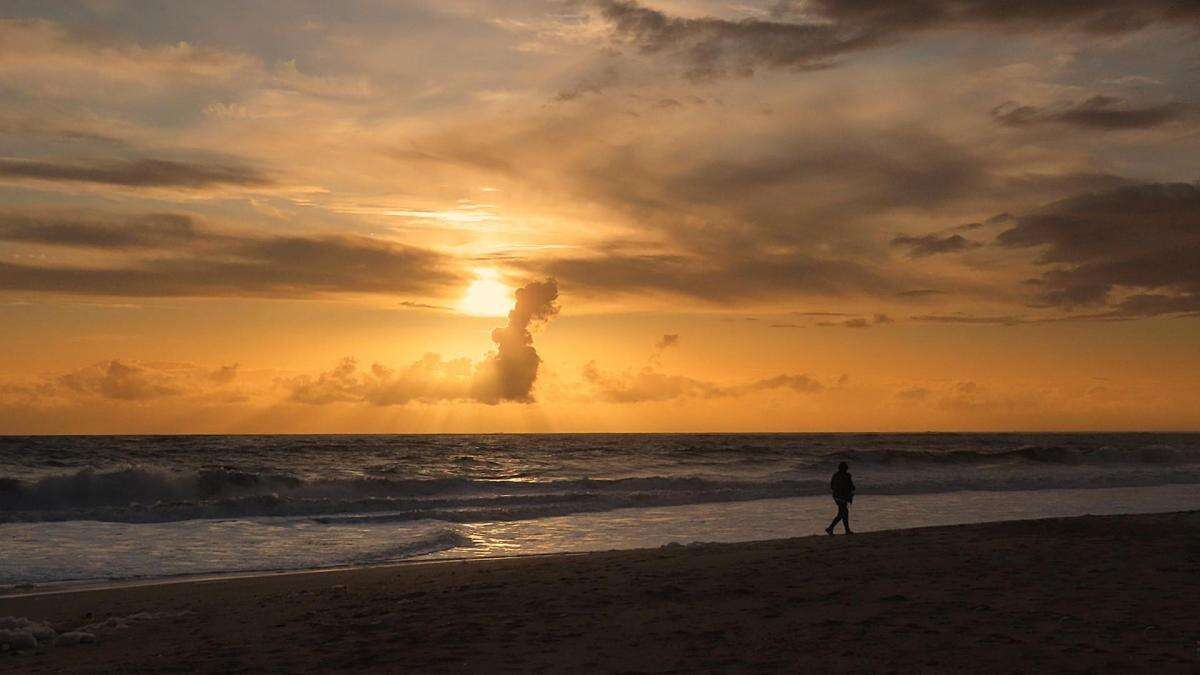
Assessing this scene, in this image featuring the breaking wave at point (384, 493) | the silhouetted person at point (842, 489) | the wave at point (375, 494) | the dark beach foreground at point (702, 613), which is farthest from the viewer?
the breaking wave at point (384, 493)

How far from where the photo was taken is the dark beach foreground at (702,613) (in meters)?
9.45

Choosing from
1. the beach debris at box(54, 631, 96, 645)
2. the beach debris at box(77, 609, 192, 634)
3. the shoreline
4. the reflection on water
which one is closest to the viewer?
the beach debris at box(54, 631, 96, 645)

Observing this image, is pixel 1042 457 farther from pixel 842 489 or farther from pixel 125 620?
pixel 125 620

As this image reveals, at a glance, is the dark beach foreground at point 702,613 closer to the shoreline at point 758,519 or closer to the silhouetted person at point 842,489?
the shoreline at point 758,519

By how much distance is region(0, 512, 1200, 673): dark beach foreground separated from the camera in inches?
372

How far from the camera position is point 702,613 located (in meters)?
11.5

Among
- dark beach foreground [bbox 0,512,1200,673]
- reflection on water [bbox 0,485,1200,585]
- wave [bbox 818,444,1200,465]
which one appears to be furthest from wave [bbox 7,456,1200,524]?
wave [bbox 818,444,1200,465]

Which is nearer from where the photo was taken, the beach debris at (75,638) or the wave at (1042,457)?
the beach debris at (75,638)

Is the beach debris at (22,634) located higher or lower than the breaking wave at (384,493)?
higher

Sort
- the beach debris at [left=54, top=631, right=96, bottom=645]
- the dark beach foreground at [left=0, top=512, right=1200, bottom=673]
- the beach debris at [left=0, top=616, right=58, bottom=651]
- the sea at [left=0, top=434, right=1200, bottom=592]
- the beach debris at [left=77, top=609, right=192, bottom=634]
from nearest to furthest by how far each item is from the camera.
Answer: the dark beach foreground at [left=0, top=512, right=1200, bottom=673], the beach debris at [left=0, top=616, right=58, bottom=651], the beach debris at [left=54, top=631, right=96, bottom=645], the beach debris at [left=77, top=609, right=192, bottom=634], the sea at [left=0, top=434, right=1200, bottom=592]

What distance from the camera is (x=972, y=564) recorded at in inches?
554

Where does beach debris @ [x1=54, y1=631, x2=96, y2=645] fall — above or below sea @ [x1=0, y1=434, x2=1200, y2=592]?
above

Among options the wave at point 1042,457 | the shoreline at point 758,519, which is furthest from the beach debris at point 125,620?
the wave at point 1042,457

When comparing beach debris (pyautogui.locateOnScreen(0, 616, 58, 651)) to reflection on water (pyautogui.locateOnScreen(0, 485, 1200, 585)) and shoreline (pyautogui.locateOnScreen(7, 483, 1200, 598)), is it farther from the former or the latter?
reflection on water (pyautogui.locateOnScreen(0, 485, 1200, 585))
